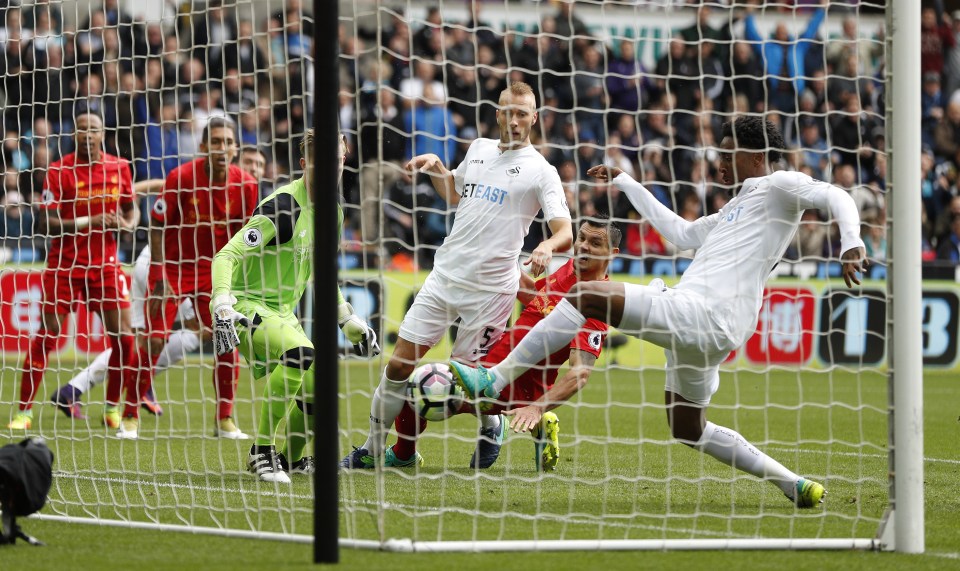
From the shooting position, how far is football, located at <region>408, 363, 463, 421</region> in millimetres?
5824

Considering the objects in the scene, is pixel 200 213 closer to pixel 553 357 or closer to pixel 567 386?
pixel 553 357

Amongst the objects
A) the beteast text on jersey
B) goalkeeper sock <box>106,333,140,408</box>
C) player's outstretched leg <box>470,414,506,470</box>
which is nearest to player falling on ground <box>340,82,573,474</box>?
the beteast text on jersey

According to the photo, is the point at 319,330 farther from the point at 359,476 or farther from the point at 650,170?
the point at 650,170

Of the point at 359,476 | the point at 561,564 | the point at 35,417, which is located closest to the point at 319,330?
the point at 561,564

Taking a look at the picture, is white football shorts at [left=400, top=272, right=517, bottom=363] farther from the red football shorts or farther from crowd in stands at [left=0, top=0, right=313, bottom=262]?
the red football shorts

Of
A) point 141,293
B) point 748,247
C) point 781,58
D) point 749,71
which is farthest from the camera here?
point 749,71

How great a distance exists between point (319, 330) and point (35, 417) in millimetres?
6937

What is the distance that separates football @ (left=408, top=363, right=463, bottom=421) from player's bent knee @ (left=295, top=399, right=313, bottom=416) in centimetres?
101

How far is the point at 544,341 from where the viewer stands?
592 cm

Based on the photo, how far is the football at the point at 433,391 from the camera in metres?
5.82

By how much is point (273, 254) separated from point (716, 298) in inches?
108

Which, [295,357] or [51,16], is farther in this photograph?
[51,16]

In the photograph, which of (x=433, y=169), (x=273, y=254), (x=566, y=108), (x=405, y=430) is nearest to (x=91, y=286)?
(x=273, y=254)

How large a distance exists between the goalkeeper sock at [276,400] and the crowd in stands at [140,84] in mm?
1124
